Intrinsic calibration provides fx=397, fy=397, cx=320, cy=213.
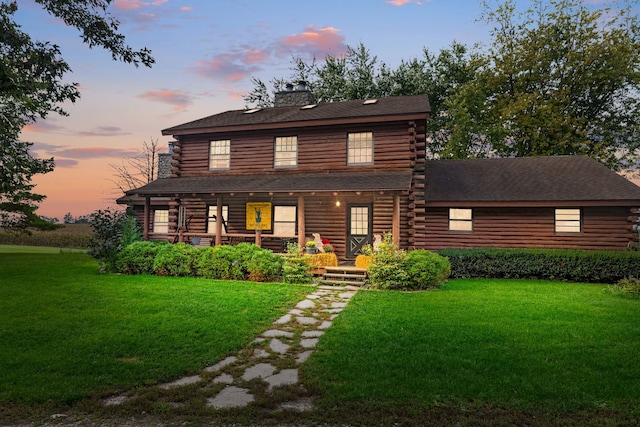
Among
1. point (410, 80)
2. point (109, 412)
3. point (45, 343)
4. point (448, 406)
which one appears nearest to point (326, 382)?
point (448, 406)

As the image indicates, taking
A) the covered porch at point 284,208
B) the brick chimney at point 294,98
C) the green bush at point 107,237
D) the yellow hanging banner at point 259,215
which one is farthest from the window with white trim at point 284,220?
the brick chimney at point 294,98

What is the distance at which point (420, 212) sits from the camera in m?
16.2

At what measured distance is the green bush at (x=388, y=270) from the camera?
11562 mm

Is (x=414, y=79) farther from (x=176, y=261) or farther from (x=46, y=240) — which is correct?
(x=46, y=240)

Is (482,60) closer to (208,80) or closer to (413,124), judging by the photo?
(413,124)

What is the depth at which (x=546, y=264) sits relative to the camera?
47.1 ft

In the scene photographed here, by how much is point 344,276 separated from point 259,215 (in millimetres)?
5884

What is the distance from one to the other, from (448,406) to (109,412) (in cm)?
335

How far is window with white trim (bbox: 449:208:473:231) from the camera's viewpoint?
17.5m

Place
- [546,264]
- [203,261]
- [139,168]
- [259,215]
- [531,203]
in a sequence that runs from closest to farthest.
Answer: [203,261] < [546,264] < [531,203] < [259,215] < [139,168]

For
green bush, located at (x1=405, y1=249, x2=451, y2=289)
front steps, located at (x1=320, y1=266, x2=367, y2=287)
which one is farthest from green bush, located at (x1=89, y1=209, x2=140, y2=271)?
green bush, located at (x1=405, y1=249, x2=451, y2=289)

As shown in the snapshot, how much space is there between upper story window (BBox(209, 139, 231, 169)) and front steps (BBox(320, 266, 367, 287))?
27.0 ft

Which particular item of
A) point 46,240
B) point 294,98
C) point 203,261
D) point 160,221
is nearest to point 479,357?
point 203,261

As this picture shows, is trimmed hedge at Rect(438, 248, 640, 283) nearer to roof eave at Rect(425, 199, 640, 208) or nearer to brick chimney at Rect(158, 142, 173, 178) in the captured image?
roof eave at Rect(425, 199, 640, 208)
